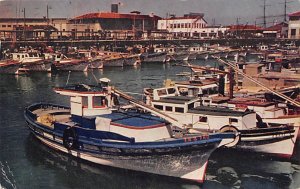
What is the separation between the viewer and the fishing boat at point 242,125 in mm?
24141

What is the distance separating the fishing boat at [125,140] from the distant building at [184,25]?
113939mm

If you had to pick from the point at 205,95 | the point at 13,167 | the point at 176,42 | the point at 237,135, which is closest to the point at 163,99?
the point at 205,95

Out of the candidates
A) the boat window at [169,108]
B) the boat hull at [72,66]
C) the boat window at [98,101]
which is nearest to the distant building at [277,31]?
the boat hull at [72,66]

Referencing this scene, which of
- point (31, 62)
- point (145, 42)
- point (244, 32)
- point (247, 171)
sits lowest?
point (247, 171)

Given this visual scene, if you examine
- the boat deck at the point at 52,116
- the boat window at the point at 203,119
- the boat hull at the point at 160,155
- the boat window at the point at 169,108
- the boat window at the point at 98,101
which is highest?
the boat window at the point at 98,101

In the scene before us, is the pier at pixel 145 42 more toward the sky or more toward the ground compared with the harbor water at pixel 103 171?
more toward the sky

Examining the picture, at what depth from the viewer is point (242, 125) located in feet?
79.2

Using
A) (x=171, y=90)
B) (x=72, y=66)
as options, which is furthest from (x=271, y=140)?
(x=72, y=66)

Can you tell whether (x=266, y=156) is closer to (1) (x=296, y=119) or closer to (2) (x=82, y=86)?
(1) (x=296, y=119)

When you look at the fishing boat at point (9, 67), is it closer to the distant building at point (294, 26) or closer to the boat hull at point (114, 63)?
the boat hull at point (114, 63)

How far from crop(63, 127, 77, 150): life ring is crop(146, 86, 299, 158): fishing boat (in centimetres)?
576

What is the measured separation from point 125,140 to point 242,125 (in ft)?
23.3

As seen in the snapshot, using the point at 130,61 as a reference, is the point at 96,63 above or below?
below

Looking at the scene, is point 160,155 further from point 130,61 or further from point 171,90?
point 130,61
